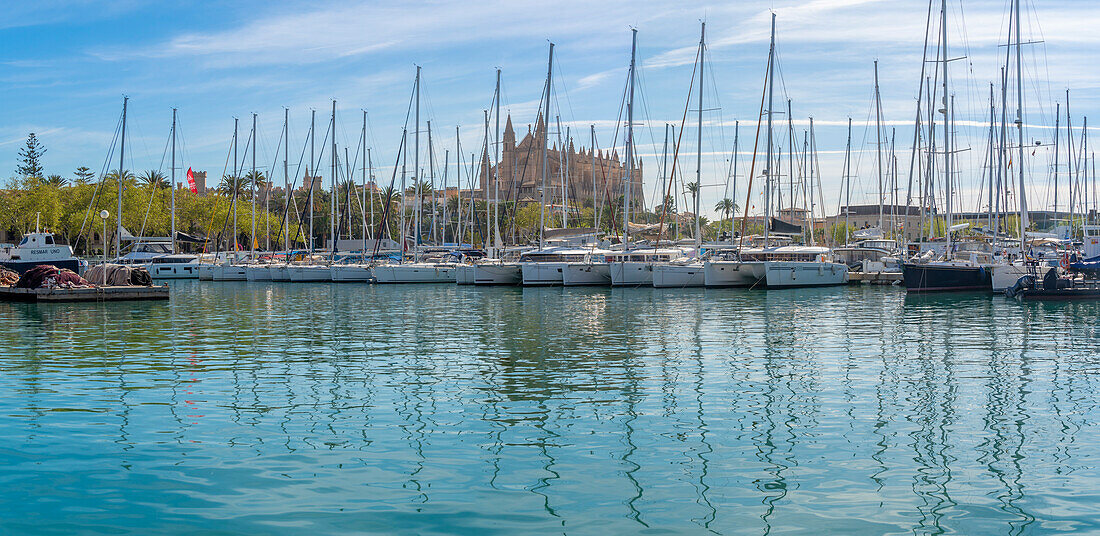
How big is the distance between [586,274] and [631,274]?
288cm

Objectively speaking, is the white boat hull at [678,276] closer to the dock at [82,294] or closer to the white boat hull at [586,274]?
the white boat hull at [586,274]

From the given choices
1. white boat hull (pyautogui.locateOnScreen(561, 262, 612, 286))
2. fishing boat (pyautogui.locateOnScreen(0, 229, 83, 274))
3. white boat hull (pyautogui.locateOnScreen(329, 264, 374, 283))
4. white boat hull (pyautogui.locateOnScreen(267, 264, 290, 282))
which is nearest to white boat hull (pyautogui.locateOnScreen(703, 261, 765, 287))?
white boat hull (pyautogui.locateOnScreen(561, 262, 612, 286))

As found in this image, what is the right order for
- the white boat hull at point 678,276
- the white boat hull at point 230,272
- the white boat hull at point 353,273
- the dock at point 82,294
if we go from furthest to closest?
1. the white boat hull at point 230,272
2. the white boat hull at point 353,273
3. the white boat hull at point 678,276
4. the dock at point 82,294

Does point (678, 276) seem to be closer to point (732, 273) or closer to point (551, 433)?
point (732, 273)

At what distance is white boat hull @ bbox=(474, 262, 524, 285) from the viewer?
58800 mm

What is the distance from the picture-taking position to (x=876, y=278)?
60.6m

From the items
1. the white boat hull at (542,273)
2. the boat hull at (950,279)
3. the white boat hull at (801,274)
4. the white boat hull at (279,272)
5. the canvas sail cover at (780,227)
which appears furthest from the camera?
the white boat hull at (279,272)

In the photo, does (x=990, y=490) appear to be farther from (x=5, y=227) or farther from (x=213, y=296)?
(x=5, y=227)

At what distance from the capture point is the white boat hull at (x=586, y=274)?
55953mm

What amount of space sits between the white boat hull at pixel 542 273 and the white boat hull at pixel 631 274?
11.5ft

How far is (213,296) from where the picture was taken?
1969 inches

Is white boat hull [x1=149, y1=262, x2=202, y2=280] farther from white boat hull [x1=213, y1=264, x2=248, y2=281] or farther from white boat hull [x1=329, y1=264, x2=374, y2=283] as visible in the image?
white boat hull [x1=329, y1=264, x2=374, y2=283]

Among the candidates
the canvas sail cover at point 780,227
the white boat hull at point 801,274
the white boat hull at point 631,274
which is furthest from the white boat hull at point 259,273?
the white boat hull at point 801,274

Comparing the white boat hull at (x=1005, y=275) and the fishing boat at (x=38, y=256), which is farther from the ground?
the fishing boat at (x=38, y=256)
